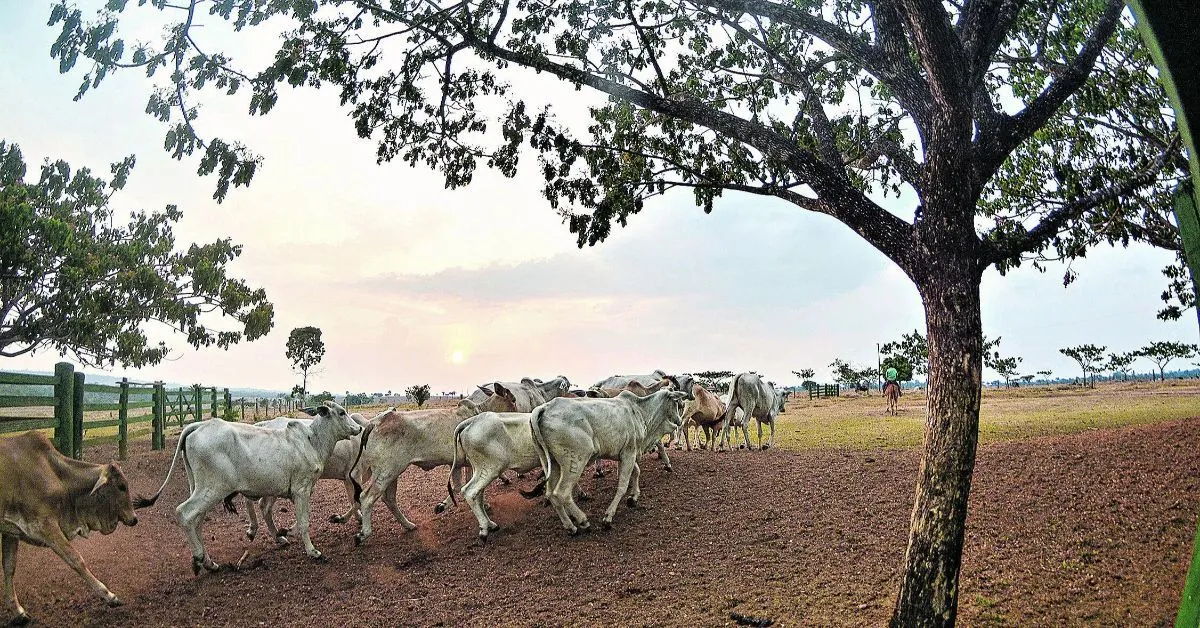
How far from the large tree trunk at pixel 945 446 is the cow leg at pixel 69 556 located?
782cm

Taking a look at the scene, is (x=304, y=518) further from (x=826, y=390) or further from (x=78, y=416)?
(x=826, y=390)

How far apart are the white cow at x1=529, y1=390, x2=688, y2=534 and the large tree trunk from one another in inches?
179

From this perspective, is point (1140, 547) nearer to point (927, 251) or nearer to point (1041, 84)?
point (927, 251)

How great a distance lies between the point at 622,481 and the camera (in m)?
9.91

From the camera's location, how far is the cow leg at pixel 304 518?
9.10 meters

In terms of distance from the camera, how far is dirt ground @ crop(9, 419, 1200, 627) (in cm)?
686

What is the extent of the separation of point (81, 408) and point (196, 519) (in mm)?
8744

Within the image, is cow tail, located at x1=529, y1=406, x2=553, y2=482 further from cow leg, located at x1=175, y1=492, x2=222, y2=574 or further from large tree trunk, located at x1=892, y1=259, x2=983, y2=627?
large tree trunk, located at x1=892, y1=259, x2=983, y2=627

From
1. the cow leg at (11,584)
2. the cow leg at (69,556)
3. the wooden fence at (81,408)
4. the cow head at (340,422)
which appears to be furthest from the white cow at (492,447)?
the wooden fence at (81,408)

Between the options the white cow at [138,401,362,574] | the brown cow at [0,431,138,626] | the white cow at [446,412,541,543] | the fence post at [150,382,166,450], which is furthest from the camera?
the fence post at [150,382,166,450]

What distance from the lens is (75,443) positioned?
14.5m

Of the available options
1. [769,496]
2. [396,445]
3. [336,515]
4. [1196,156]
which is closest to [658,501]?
[769,496]

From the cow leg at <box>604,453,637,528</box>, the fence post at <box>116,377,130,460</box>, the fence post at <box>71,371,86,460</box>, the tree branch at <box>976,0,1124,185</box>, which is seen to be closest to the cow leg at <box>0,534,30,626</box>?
the cow leg at <box>604,453,637,528</box>

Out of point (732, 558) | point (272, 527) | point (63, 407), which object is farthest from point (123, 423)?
point (732, 558)
